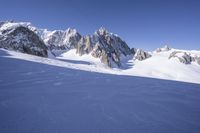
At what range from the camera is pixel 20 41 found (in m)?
68.9

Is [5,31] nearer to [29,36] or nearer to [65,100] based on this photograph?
[29,36]

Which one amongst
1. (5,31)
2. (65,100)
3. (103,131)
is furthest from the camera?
(5,31)

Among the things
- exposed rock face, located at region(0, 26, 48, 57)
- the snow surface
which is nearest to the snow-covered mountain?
exposed rock face, located at region(0, 26, 48, 57)

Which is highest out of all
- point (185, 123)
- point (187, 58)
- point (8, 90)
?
point (187, 58)

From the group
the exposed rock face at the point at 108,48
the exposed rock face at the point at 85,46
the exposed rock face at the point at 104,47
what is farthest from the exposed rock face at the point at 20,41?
the exposed rock face at the point at 85,46

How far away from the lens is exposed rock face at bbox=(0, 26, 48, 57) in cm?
6606

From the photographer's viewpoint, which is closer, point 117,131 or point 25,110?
point 117,131

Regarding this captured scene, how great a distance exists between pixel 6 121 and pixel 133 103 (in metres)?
6.09

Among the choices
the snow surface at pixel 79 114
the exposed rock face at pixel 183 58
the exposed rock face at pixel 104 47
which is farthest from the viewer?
the exposed rock face at pixel 183 58

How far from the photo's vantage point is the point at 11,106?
6.79 metres

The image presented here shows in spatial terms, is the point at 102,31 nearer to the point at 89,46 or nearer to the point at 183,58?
the point at 89,46

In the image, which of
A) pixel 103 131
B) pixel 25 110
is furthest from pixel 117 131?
pixel 25 110

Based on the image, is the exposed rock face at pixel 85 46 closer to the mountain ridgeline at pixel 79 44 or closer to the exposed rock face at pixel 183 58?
the mountain ridgeline at pixel 79 44

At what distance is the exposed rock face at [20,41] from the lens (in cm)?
6606
